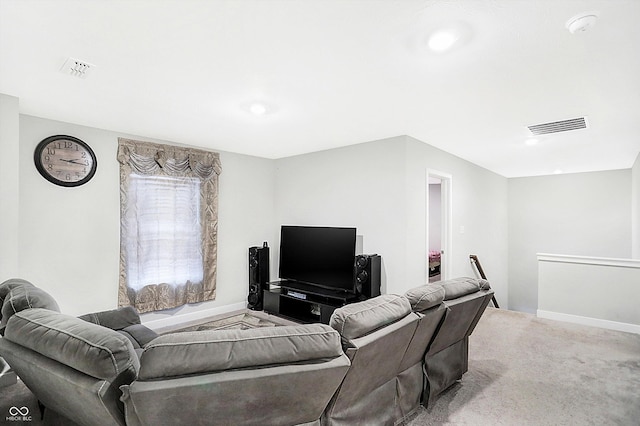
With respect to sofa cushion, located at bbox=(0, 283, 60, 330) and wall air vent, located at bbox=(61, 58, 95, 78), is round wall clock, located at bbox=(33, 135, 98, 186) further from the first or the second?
sofa cushion, located at bbox=(0, 283, 60, 330)

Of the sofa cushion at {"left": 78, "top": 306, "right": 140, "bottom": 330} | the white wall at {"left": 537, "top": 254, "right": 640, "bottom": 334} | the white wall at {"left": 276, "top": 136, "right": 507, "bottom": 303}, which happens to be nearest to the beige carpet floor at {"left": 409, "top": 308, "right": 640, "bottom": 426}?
the white wall at {"left": 537, "top": 254, "right": 640, "bottom": 334}

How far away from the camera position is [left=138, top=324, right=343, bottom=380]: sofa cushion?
1.23m

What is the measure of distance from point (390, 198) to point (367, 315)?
2555mm

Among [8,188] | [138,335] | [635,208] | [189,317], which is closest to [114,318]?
[138,335]

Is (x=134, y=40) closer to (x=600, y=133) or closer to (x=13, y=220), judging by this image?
(x=13, y=220)

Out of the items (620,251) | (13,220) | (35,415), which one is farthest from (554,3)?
(620,251)

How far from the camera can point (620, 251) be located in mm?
6055

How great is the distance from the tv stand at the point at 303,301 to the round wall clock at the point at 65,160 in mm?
2849

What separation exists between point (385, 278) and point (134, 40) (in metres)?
3.54

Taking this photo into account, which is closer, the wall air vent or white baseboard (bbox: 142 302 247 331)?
the wall air vent

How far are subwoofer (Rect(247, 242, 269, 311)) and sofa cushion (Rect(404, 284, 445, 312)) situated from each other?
3339mm

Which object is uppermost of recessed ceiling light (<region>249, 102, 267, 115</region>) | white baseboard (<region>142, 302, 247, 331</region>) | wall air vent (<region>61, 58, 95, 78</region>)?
wall air vent (<region>61, 58, 95, 78</region>)

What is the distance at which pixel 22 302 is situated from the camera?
1.83 meters

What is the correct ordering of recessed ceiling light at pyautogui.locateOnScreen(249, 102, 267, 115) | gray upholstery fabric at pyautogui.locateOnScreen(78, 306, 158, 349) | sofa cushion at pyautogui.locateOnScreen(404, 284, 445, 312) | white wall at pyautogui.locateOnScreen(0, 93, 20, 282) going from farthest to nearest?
recessed ceiling light at pyautogui.locateOnScreen(249, 102, 267, 115)
white wall at pyautogui.locateOnScreen(0, 93, 20, 282)
gray upholstery fabric at pyautogui.locateOnScreen(78, 306, 158, 349)
sofa cushion at pyautogui.locateOnScreen(404, 284, 445, 312)
